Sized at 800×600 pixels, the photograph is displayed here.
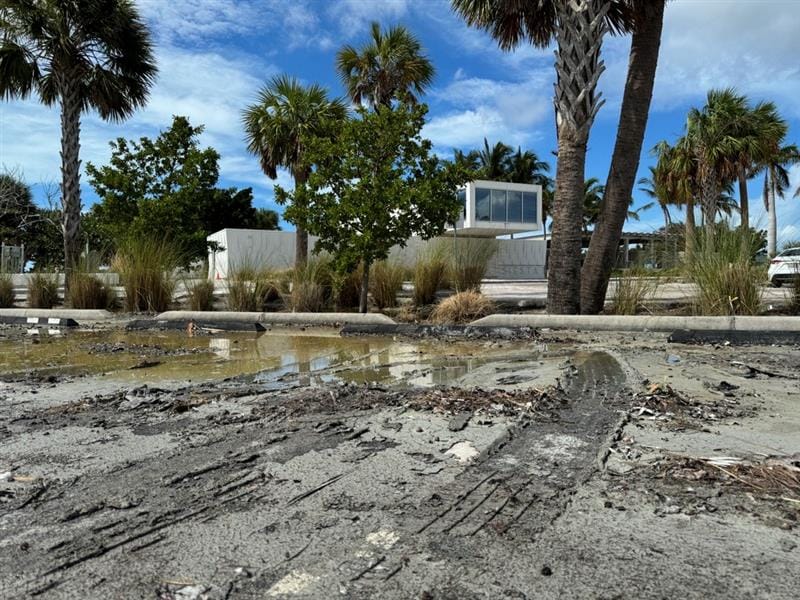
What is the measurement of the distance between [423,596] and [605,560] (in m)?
0.68

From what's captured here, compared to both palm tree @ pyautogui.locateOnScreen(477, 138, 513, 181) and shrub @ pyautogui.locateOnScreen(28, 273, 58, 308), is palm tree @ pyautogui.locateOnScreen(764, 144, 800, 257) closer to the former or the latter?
palm tree @ pyautogui.locateOnScreen(477, 138, 513, 181)

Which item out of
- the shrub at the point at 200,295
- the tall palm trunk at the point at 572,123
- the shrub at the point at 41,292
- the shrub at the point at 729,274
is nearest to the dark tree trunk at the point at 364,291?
the shrub at the point at 200,295

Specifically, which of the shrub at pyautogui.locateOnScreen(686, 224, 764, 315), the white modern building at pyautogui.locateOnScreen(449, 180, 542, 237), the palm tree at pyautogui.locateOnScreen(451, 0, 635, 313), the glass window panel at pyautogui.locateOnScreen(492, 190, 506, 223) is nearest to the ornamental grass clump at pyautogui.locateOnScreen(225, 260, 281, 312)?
the palm tree at pyautogui.locateOnScreen(451, 0, 635, 313)

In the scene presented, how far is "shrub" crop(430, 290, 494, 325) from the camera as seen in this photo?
1139 cm

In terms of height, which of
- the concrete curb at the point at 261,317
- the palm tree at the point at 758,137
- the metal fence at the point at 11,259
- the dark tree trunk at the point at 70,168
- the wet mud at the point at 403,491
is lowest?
the wet mud at the point at 403,491

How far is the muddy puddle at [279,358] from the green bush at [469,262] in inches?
150

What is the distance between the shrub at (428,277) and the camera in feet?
43.7

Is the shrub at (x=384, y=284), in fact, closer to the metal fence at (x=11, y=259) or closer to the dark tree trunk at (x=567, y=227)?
the dark tree trunk at (x=567, y=227)

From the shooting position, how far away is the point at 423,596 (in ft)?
6.42

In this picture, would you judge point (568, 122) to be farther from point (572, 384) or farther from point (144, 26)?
point (144, 26)

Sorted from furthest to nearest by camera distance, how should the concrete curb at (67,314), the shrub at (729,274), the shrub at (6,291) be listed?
the shrub at (6,291), the concrete curb at (67,314), the shrub at (729,274)

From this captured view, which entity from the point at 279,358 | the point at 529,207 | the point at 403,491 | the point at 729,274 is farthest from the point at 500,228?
the point at 403,491

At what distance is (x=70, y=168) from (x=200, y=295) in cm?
734

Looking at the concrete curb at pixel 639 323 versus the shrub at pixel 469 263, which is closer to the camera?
the concrete curb at pixel 639 323
